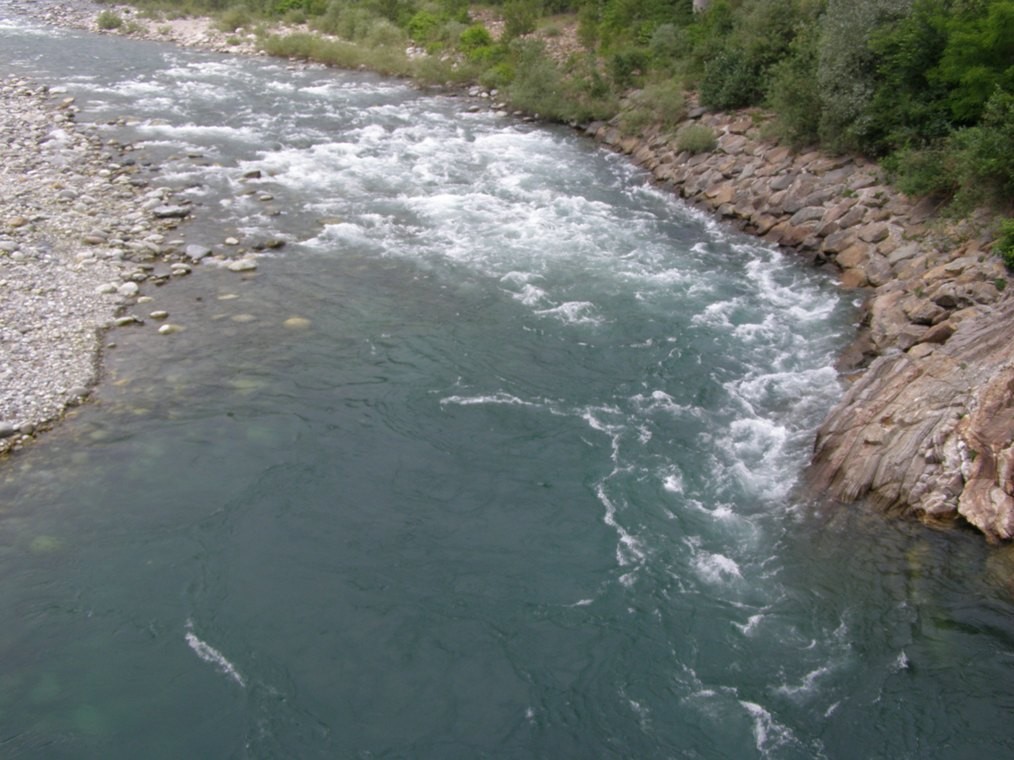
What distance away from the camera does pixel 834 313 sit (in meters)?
20.1

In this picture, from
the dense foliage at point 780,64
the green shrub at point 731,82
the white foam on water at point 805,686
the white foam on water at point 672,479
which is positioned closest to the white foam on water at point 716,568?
the white foam on water at point 672,479

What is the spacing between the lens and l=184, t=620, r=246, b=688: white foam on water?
11.2 metres

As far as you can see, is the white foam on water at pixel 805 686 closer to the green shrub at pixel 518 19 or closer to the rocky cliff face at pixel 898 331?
the rocky cliff face at pixel 898 331

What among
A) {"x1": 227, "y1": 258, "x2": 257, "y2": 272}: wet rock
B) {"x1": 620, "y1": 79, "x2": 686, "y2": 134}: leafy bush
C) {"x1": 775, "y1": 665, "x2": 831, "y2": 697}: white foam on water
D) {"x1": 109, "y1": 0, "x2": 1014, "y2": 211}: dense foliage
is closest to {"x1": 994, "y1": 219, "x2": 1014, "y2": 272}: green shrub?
{"x1": 109, "y1": 0, "x2": 1014, "y2": 211}: dense foliage

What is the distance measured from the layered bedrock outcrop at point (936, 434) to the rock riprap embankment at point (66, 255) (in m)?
14.4

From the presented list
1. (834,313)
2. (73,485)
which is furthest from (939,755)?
(73,485)

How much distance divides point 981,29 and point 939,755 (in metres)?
18.4

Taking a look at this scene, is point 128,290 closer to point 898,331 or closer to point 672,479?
point 672,479

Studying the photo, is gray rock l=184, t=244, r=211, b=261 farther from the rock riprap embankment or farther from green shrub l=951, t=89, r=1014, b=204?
green shrub l=951, t=89, r=1014, b=204

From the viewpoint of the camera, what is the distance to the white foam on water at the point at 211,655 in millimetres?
11156

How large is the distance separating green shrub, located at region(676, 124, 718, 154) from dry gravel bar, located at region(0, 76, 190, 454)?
56.8 feet

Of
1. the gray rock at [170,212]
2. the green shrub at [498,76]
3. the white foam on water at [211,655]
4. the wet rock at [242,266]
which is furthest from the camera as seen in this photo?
the green shrub at [498,76]

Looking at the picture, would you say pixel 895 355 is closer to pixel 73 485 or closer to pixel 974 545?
pixel 974 545

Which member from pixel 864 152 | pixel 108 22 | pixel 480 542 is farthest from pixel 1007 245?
pixel 108 22
